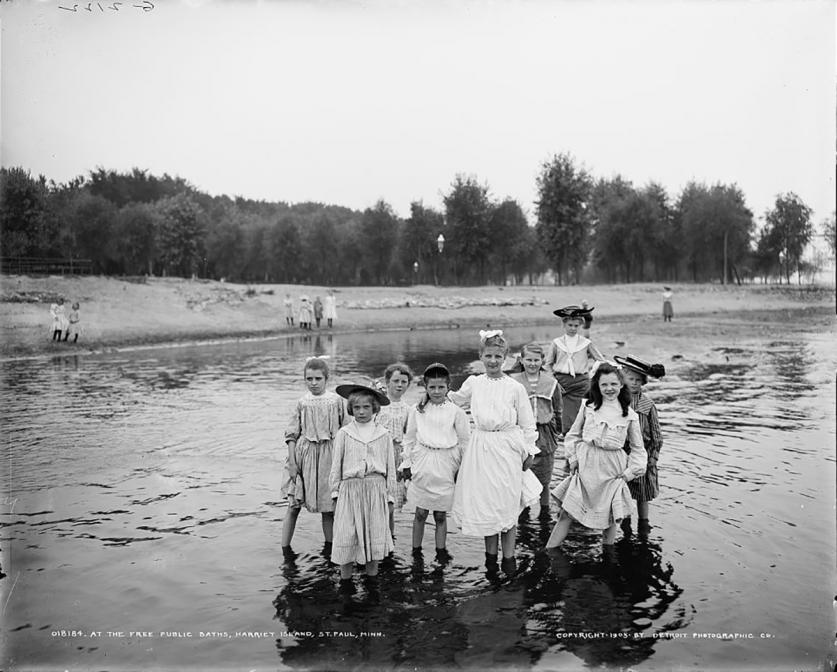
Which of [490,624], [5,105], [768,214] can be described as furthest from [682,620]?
[768,214]

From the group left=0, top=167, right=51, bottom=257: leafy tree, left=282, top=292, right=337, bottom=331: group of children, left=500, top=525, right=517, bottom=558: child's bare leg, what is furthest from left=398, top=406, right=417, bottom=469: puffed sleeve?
left=282, top=292, right=337, bottom=331: group of children

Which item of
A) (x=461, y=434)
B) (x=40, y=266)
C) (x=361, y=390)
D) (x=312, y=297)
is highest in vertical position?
(x=40, y=266)

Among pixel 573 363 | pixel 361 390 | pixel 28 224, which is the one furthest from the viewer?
pixel 28 224

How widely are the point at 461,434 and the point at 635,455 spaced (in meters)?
1.38

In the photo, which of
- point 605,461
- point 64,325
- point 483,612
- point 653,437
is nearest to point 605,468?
point 605,461

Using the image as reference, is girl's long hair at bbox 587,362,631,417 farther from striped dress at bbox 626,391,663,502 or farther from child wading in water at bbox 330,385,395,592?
child wading in water at bbox 330,385,395,592

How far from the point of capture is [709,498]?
6695 millimetres

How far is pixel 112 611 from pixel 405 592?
2035 millimetres

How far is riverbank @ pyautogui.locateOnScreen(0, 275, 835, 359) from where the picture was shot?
2386 centimetres

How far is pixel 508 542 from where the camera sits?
5.12 metres

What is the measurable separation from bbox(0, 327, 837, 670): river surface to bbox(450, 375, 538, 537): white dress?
44 centimetres

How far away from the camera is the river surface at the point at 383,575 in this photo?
4090 millimetres

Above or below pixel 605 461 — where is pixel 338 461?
above

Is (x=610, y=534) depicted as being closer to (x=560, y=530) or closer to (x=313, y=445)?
(x=560, y=530)
